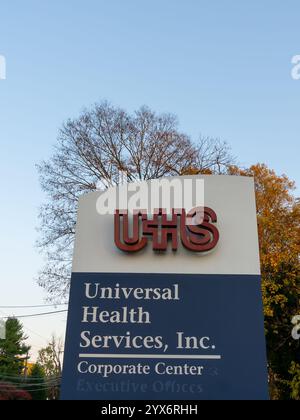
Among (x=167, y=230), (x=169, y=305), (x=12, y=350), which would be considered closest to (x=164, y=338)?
(x=169, y=305)

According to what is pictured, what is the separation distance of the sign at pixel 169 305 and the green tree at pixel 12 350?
128 ft

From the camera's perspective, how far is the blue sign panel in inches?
220

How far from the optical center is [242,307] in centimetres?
Result: 600

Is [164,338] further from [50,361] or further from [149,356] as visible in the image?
[50,361]

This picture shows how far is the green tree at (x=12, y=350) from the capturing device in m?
43.0

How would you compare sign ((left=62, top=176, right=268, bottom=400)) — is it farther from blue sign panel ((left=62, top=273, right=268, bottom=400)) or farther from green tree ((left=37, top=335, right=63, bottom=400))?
green tree ((left=37, top=335, right=63, bottom=400))

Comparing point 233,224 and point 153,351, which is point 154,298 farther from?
point 233,224

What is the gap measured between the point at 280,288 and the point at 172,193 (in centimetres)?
1193

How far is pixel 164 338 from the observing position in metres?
5.86

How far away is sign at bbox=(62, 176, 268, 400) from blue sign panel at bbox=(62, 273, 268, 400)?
0.01m

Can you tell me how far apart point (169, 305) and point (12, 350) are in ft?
150

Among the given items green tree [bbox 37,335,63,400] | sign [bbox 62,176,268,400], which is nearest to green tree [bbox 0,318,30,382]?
green tree [bbox 37,335,63,400]

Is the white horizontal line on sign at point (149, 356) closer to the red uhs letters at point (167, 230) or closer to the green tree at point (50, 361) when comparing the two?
the red uhs letters at point (167, 230)
